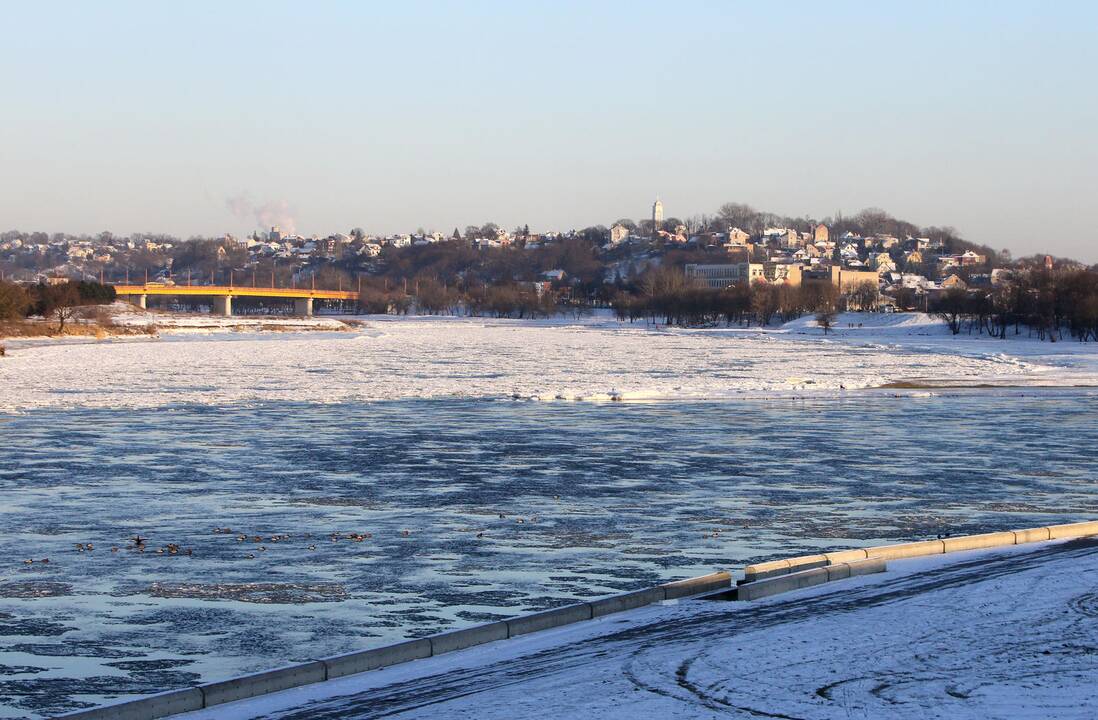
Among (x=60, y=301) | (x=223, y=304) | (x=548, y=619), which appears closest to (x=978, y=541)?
(x=548, y=619)

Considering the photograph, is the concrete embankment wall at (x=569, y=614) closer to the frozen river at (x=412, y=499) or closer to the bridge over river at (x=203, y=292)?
the frozen river at (x=412, y=499)

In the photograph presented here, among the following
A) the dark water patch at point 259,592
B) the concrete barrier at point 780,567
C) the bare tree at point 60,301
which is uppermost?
the bare tree at point 60,301

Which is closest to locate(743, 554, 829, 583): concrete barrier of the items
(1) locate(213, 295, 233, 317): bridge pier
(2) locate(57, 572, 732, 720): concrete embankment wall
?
(2) locate(57, 572, 732, 720): concrete embankment wall

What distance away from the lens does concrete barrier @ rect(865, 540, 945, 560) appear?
36.8 feet

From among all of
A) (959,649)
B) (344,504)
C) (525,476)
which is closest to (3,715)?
(959,649)

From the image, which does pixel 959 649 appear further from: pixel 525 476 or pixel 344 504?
pixel 525 476

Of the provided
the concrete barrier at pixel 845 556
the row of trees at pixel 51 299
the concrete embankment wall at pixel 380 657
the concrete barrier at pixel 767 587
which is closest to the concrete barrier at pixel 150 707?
the concrete embankment wall at pixel 380 657

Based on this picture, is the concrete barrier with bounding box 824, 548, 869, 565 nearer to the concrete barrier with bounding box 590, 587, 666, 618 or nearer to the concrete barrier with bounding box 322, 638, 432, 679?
the concrete barrier with bounding box 590, 587, 666, 618

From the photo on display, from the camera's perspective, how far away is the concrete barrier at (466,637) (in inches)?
332

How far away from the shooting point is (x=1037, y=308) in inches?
3659

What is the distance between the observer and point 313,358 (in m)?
Result: 54.3

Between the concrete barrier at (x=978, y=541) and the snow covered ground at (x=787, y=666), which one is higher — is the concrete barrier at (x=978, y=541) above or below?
above

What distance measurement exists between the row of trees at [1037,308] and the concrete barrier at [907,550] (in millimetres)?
76859

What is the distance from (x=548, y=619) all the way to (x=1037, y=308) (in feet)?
299
